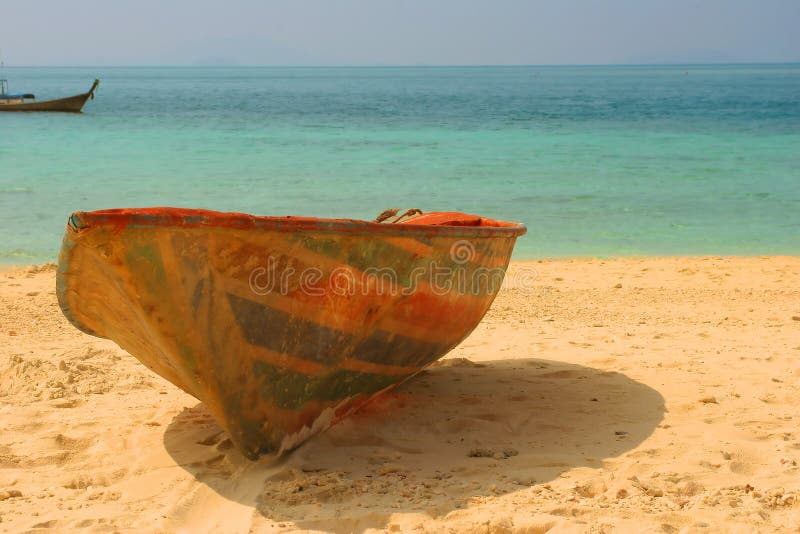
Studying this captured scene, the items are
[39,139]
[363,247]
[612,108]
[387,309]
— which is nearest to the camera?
[363,247]

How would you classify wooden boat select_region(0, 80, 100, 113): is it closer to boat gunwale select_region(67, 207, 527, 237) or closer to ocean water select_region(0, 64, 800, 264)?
ocean water select_region(0, 64, 800, 264)

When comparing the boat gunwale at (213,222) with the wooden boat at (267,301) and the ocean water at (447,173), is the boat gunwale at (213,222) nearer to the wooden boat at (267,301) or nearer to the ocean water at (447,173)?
the wooden boat at (267,301)

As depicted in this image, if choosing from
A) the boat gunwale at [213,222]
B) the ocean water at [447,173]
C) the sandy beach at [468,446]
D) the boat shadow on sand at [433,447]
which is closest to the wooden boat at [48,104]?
the ocean water at [447,173]

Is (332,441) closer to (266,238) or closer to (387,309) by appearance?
(387,309)

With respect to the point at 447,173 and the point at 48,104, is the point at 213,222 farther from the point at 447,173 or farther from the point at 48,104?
the point at 48,104

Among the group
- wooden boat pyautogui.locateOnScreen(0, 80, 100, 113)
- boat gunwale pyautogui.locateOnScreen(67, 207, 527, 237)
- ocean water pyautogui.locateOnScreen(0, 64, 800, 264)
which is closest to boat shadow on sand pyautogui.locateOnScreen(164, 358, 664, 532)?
boat gunwale pyautogui.locateOnScreen(67, 207, 527, 237)

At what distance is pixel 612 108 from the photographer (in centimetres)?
3831

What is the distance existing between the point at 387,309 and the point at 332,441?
620mm

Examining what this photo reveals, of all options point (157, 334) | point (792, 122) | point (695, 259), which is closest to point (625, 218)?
point (695, 259)

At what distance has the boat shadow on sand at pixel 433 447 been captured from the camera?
113 inches

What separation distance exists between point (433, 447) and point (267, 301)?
3.36 feet

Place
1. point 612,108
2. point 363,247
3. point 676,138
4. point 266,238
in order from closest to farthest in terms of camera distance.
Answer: point 266,238 < point 363,247 < point 676,138 < point 612,108

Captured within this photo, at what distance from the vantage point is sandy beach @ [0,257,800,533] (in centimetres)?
276

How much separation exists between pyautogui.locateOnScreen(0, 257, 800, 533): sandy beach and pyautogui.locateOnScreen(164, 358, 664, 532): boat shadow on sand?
0.03 ft
